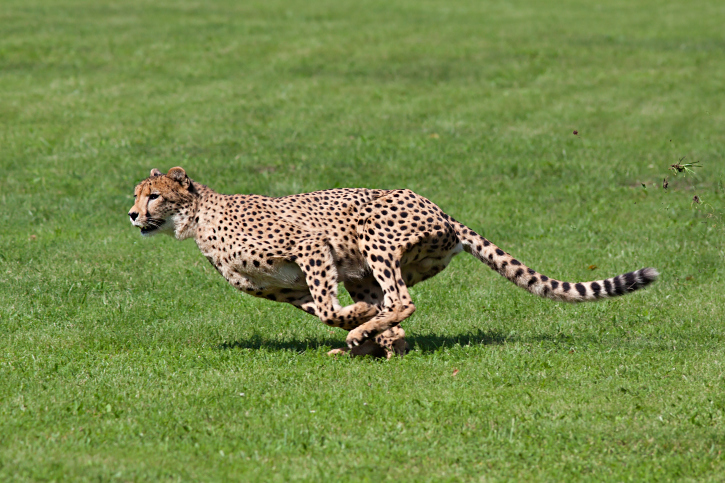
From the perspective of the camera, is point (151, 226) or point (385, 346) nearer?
point (385, 346)

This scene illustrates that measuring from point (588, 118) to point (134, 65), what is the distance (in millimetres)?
10937

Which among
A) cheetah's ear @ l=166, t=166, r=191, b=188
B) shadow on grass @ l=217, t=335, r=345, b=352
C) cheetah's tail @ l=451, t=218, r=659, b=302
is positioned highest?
cheetah's ear @ l=166, t=166, r=191, b=188

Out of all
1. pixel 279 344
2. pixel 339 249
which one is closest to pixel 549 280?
pixel 339 249

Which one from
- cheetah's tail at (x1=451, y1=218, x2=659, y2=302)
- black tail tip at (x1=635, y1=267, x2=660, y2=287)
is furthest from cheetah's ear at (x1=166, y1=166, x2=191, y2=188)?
black tail tip at (x1=635, y1=267, x2=660, y2=287)

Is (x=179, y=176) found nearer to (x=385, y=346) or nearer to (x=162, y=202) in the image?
(x=162, y=202)

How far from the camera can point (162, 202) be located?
26.5 feet

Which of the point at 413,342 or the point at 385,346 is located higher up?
the point at 385,346

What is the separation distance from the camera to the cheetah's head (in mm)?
8070

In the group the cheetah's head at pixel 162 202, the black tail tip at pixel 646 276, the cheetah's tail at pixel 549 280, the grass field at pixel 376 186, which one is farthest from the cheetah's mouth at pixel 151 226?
the black tail tip at pixel 646 276

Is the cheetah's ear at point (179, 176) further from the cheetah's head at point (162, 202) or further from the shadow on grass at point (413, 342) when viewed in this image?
the shadow on grass at point (413, 342)

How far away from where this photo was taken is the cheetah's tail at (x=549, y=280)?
24.4ft

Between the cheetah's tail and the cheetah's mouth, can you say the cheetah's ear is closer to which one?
the cheetah's mouth

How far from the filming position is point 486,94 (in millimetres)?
19781

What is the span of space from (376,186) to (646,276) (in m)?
7.48
